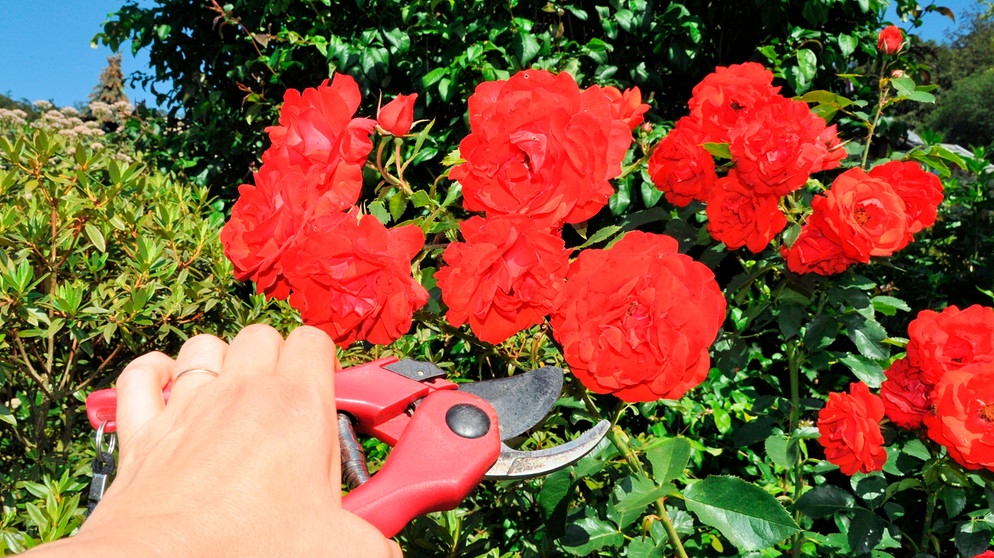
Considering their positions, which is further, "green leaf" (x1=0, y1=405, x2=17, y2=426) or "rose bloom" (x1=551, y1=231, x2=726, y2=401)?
"green leaf" (x1=0, y1=405, x2=17, y2=426)

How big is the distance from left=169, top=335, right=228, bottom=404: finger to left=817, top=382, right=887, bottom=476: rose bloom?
132cm

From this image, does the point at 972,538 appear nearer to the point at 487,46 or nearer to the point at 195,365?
the point at 195,365

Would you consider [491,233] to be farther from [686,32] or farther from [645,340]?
[686,32]

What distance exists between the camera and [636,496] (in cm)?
123

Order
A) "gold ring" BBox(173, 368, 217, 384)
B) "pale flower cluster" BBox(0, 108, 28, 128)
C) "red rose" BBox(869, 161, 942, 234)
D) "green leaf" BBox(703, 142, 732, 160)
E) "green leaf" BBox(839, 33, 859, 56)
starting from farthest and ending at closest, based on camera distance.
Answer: "pale flower cluster" BBox(0, 108, 28, 128) < "green leaf" BBox(839, 33, 859, 56) < "red rose" BBox(869, 161, 942, 234) < "green leaf" BBox(703, 142, 732, 160) < "gold ring" BBox(173, 368, 217, 384)

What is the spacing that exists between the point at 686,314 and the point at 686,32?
8.61ft

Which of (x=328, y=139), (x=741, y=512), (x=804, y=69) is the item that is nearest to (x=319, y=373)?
(x=328, y=139)

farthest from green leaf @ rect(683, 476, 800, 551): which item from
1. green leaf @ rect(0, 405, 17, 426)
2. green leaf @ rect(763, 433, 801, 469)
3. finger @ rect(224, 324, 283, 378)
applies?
green leaf @ rect(0, 405, 17, 426)

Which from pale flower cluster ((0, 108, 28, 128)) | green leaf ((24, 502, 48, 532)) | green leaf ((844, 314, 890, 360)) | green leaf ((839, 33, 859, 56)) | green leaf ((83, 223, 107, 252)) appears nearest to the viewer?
green leaf ((24, 502, 48, 532))

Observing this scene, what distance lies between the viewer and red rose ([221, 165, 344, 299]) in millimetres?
1003

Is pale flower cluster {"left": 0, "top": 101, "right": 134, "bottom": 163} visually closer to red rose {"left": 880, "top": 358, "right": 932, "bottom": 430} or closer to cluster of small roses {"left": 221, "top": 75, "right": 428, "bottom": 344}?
cluster of small roses {"left": 221, "top": 75, "right": 428, "bottom": 344}

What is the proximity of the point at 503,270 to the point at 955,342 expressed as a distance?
1075 millimetres

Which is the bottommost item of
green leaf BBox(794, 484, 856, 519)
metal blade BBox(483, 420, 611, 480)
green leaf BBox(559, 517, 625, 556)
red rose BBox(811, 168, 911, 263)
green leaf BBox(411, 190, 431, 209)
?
→ green leaf BBox(794, 484, 856, 519)

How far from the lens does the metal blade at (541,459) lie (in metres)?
0.99
